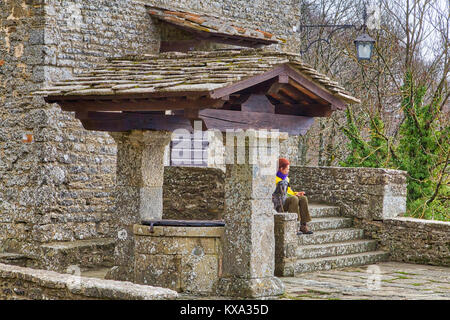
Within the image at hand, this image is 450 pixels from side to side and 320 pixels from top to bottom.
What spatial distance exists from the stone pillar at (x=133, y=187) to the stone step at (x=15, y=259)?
5.42ft

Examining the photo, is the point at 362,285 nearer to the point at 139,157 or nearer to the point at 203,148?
the point at 139,157

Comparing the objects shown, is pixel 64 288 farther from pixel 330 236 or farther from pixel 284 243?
pixel 330 236

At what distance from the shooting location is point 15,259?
10000 millimetres

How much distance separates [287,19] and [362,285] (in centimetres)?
642

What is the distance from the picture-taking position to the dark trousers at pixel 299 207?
1064 cm

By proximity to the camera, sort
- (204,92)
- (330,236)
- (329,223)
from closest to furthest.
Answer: (204,92), (330,236), (329,223)

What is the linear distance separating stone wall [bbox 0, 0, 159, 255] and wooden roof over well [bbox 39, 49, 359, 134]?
1.41 meters

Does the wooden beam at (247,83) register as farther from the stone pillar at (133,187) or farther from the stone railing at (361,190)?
the stone railing at (361,190)

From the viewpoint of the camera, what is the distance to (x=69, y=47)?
33.9ft

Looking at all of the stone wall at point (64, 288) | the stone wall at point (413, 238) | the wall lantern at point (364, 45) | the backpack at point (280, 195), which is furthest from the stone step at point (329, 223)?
the stone wall at point (64, 288)

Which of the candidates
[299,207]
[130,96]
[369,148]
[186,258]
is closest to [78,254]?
[186,258]

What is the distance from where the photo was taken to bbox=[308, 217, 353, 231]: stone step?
38.1 ft

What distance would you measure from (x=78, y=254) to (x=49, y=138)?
152 cm

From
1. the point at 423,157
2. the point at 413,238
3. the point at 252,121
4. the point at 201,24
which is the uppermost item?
the point at 201,24
